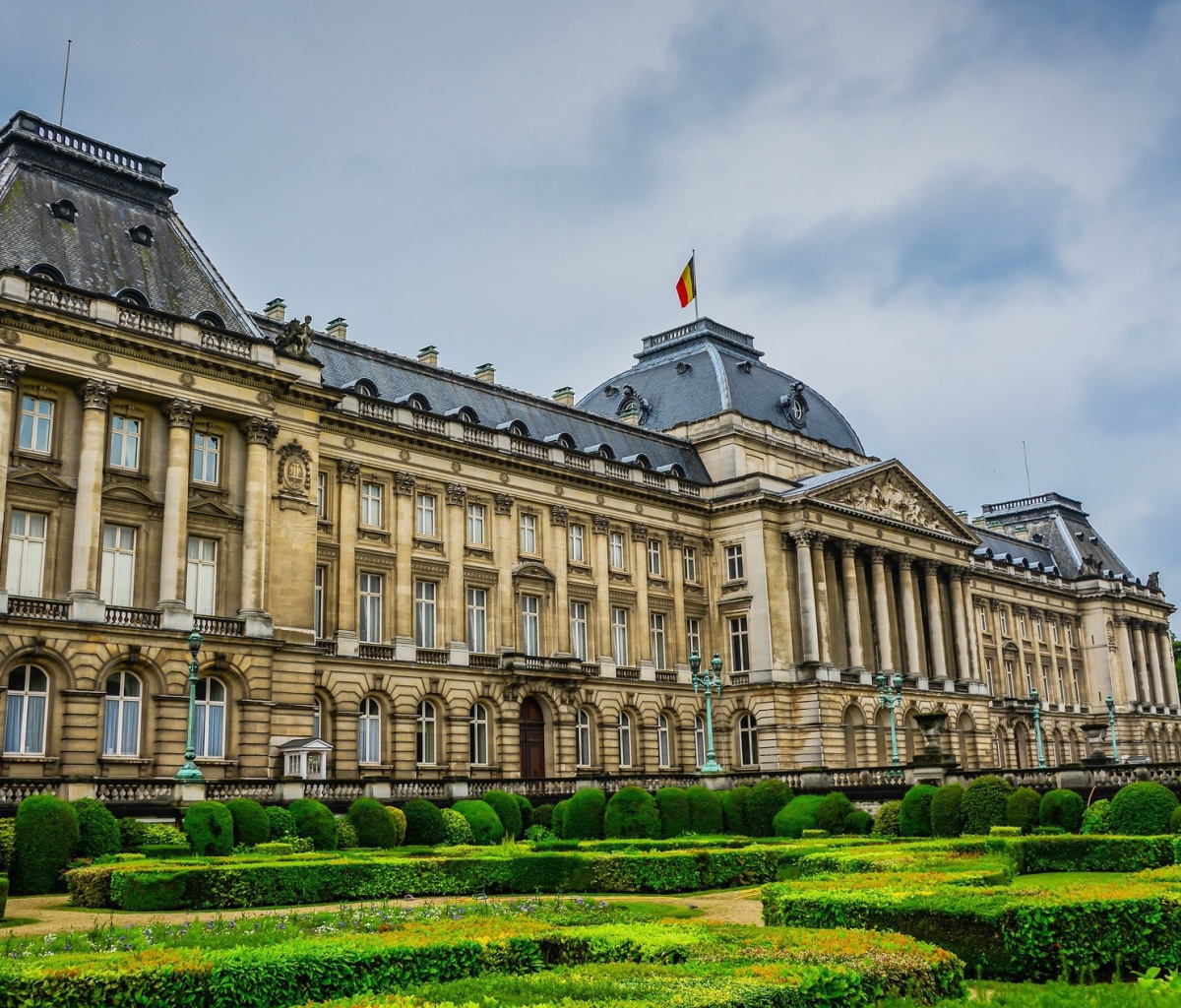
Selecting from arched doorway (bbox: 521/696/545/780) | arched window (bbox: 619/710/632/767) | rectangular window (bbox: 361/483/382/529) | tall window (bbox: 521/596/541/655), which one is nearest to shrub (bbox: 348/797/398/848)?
rectangular window (bbox: 361/483/382/529)

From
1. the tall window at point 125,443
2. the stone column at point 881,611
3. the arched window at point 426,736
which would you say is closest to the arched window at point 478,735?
the arched window at point 426,736

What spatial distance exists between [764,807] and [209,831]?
17.9 metres

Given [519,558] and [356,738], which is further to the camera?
[519,558]

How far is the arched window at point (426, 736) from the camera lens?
168 ft

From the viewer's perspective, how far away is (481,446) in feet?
183

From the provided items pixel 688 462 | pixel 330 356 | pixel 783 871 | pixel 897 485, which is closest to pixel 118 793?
pixel 783 871

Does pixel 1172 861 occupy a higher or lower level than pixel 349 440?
lower

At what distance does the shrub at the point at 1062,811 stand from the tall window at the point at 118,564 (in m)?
29.2

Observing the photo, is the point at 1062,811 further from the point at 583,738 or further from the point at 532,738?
the point at 583,738

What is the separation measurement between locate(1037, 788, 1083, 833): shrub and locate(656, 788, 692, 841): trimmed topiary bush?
10.2m

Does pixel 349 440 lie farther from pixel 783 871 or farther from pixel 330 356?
pixel 783 871

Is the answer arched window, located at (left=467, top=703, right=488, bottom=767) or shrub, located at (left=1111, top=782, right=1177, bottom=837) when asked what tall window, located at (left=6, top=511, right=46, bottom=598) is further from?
shrub, located at (left=1111, top=782, right=1177, bottom=837)

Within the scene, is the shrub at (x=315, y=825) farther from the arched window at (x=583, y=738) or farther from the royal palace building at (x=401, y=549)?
the arched window at (x=583, y=738)

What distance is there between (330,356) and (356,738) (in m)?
16.7
